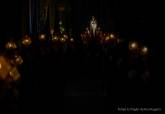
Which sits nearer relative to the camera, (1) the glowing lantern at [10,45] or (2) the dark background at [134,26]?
(2) the dark background at [134,26]

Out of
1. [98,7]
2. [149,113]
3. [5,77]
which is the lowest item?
[149,113]

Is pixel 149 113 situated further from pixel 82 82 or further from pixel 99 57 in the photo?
pixel 99 57

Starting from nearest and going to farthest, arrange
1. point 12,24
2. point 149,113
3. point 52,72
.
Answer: point 149,113, point 52,72, point 12,24

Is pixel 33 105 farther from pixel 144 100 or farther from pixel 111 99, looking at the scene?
pixel 144 100

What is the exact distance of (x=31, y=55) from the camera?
14.1m

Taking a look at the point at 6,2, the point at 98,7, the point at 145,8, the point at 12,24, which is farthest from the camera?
→ the point at 98,7

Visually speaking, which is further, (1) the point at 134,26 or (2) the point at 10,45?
(1) the point at 134,26

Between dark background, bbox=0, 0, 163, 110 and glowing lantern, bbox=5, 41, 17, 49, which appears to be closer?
dark background, bbox=0, 0, 163, 110

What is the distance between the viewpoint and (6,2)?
15898 mm

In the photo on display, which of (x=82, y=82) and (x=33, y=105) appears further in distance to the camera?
(x=82, y=82)

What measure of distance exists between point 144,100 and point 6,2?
24.4 ft

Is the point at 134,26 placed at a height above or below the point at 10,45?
above

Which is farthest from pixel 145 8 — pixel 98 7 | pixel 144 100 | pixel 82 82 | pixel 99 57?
pixel 98 7

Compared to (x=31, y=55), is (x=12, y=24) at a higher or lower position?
higher
